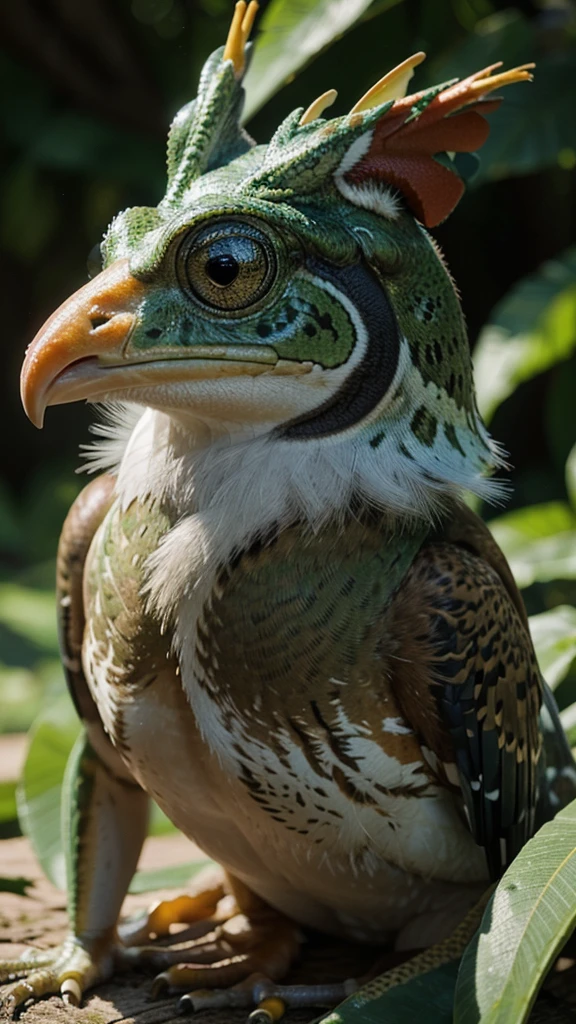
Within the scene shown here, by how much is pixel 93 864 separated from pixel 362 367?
50.0 inches

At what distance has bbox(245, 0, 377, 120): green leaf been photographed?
4023 millimetres

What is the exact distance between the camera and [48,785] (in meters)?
3.56

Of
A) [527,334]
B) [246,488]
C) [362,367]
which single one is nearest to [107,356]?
[246,488]

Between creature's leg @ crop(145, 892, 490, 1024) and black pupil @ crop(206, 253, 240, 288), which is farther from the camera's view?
creature's leg @ crop(145, 892, 490, 1024)

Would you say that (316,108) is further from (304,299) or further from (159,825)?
(159,825)

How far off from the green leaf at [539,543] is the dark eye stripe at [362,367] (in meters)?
2.06

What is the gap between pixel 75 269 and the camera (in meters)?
9.15

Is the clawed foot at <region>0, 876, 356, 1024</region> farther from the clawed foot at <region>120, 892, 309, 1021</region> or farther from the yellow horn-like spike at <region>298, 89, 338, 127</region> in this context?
the yellow horn-like spike at <region>298, 89, 338, 127</region>

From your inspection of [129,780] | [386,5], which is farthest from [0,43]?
[129,780]

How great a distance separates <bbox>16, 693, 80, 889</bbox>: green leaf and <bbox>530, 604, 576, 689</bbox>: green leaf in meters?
1.36

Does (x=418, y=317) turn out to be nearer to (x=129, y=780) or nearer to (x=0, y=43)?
(x=129, y=780)

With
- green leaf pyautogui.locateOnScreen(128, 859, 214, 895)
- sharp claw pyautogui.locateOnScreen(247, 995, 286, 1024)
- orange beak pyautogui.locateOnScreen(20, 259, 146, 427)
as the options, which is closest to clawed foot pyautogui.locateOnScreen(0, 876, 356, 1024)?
sharp claw pyautogui.locateOnScreen(247, 995, 286, 1024)

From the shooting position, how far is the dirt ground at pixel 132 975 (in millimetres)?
2557

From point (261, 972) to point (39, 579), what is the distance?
5832 millimetres
